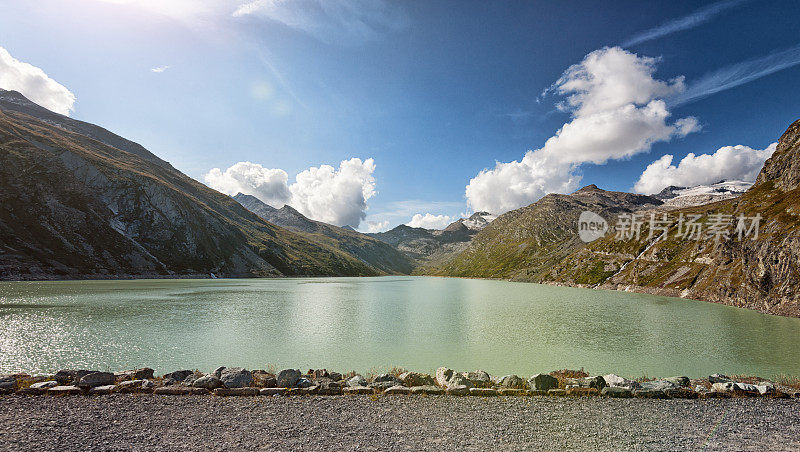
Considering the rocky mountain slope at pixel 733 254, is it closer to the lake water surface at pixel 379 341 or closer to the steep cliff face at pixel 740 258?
the steep cliff face at pixel 740 258

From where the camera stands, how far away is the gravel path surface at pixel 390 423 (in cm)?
1338

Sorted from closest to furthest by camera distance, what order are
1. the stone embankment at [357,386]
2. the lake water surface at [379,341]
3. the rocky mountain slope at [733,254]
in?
1. the stone embankment at [357,386]
2. the lake water surface at [379,341]
3. the rocky mountain slope at [733,254]

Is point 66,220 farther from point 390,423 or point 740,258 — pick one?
point 740,258

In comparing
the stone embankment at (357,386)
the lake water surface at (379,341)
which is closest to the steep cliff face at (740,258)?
the lake water surface at (379,341)

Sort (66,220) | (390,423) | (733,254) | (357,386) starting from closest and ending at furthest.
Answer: (390,423) → (357,386) → (733,254) → (66,220)

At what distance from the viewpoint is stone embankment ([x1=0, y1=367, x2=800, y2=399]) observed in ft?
61.6

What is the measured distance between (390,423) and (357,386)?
565 cm

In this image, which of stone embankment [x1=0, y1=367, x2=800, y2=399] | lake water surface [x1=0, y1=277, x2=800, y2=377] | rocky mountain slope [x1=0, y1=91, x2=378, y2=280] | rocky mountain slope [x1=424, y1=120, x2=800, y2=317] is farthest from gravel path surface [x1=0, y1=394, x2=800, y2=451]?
rocky mountain slope [x1=0, y1=91, x2=378, y2=280]

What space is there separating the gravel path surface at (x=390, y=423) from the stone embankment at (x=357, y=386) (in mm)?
811

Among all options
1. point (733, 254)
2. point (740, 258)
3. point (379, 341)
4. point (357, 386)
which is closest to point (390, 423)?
point (357, 386)

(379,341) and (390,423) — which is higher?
(390,423)

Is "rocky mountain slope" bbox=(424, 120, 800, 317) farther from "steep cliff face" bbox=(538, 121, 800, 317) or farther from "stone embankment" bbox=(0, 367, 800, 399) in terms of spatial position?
"stone embankment" bbox=(0, 367, 800, 399)

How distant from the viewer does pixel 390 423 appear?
15406 mm

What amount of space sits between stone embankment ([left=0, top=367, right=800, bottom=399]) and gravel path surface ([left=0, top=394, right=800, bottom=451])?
2.66ft
